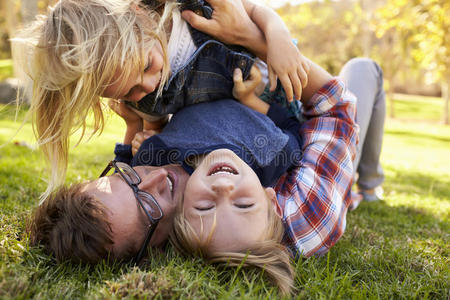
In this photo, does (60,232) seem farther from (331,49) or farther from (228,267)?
(331,49)

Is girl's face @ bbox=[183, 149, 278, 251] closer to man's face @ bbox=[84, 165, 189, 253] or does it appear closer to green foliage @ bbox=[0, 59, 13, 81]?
man's face @ bbox=[84, 165, 189, 253]

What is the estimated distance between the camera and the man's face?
1952 millimetres

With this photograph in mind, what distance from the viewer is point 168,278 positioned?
162cm

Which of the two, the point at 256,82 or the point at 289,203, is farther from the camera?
the point at 256,82

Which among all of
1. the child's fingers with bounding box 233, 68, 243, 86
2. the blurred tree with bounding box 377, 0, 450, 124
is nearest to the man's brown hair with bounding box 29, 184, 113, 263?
the child's fingers with bounding box 233, 68, 243, 86

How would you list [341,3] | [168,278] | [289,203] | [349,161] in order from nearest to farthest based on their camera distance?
[168,278]
[289,203]
[349,161]
[341,3]

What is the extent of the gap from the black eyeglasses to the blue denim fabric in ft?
2.09

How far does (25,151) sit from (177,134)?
401 cm

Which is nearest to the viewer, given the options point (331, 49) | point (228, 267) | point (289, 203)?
point (228, 267)

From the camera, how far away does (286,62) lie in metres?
2.52

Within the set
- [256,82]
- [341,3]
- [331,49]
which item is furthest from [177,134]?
[341,3]

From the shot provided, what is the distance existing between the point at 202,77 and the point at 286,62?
594 millimetres

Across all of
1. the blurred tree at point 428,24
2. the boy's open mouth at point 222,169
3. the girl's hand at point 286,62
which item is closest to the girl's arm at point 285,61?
the girl's hand at point 286,62

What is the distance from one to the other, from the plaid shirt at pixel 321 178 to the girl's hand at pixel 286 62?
1.00 ft
